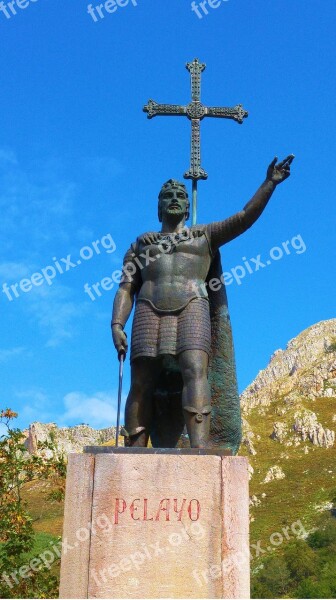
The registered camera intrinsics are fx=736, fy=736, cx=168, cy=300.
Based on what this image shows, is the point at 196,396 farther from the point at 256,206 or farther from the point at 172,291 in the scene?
the point at 256,206

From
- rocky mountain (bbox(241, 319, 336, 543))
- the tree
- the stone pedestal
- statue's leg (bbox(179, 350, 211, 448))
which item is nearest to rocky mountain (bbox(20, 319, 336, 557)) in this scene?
rocky mountain (bbox(241, 319, 336, 543))

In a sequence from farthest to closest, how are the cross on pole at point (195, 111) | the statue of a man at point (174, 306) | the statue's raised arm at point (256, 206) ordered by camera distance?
the cross on pole at point (195, 111)
the statue's raised arm at point (256, 206)
the statue of a man at point (174, 306)

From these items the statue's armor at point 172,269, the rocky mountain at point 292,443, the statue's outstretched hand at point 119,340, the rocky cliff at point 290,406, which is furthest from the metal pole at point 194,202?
the rocky cliff at point 290,406

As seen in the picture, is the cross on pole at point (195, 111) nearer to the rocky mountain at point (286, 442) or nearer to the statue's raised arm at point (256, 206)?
the statue's raised arm at point (256, 206)

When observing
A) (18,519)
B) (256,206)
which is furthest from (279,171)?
(18,519)

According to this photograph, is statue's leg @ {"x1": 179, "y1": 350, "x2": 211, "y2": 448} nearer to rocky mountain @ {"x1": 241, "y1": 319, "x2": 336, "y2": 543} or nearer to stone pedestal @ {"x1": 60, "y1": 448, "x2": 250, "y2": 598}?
stone pedestal @ {"x1": 60, "y1": 448, "x2": 250, "y2": 598}

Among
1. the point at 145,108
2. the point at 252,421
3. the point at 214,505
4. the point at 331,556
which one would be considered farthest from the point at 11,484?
the point at 252,421

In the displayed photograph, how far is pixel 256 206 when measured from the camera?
7930 millimetres

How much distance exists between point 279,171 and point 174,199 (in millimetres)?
1205

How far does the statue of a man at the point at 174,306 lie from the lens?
7.36m

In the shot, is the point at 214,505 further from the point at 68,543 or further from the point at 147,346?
the point at 147,346

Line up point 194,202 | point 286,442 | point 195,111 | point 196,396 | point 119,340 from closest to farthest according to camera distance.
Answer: point 196,396
point 119,340
point 194,202
point 195,111
point 286,442

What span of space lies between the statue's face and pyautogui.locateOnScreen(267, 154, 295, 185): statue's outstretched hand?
1016 millimetres

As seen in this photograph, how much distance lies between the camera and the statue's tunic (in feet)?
24.7
